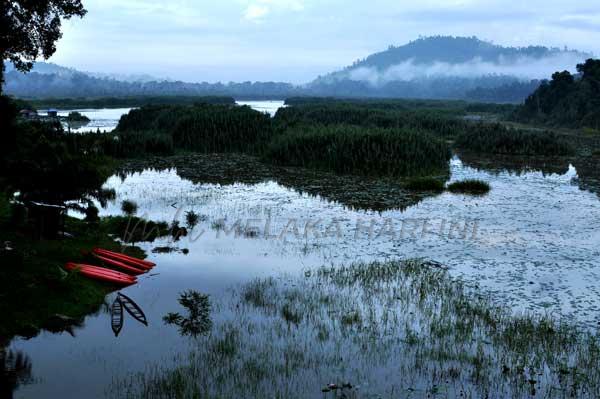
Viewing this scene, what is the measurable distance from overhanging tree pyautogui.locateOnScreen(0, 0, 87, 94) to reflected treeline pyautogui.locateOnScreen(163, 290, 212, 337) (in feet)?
35.7

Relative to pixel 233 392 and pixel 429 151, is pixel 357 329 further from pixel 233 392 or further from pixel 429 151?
pixel 429 151

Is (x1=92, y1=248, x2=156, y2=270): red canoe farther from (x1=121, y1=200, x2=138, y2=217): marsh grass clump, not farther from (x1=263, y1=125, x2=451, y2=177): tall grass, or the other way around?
(x1=263, y1=125, x2=451, y2=177): tall grass

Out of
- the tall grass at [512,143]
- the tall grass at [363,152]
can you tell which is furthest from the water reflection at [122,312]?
the tall grass at [512,143]

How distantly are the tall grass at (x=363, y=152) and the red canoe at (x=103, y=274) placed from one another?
1982 cm

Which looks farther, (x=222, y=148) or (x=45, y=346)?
(x=222, y=148)

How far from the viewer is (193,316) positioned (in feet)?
41.4

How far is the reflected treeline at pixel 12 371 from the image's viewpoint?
943 cm

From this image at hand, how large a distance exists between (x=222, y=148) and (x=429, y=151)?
14915mm

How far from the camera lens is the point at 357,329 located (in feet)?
39.8

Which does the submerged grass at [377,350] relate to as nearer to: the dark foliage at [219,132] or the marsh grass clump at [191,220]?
the marsh grass clump at [191,220]

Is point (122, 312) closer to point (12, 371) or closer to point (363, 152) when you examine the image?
point (12, 371)

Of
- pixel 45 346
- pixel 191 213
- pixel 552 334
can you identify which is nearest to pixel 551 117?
pixel 191 213

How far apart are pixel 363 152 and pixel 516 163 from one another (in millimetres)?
11431

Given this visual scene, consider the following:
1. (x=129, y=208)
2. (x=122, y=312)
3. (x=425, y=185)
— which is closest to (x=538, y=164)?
(x=425, y=185)
